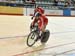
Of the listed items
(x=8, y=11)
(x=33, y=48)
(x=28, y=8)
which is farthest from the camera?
(x=28, y=8)

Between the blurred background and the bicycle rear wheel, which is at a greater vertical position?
the bicycle rear wheel

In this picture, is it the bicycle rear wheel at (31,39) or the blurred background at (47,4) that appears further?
the blurred background at (47,4)

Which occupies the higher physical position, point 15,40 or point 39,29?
point 39,29

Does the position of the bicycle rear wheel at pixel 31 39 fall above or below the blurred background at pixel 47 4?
above

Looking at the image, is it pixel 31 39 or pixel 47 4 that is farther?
pixel 47 4

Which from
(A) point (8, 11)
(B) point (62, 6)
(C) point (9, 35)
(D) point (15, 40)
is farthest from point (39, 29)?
(B) point (62, 6)

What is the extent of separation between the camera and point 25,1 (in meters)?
20.6

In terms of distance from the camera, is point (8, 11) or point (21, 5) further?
point (21, 5)

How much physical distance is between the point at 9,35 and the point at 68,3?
50.9 ft

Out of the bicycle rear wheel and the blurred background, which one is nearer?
the bicycle rear wheel

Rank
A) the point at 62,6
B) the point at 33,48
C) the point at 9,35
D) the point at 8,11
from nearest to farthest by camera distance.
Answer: the point at 33,48
the point at 9,35
the point at 8,11
the point at 62,6

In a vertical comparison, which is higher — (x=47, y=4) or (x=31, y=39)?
(x=31, y=39)

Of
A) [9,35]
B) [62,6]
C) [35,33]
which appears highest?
[35,33]

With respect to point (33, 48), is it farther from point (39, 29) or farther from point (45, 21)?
point (45, 21)
